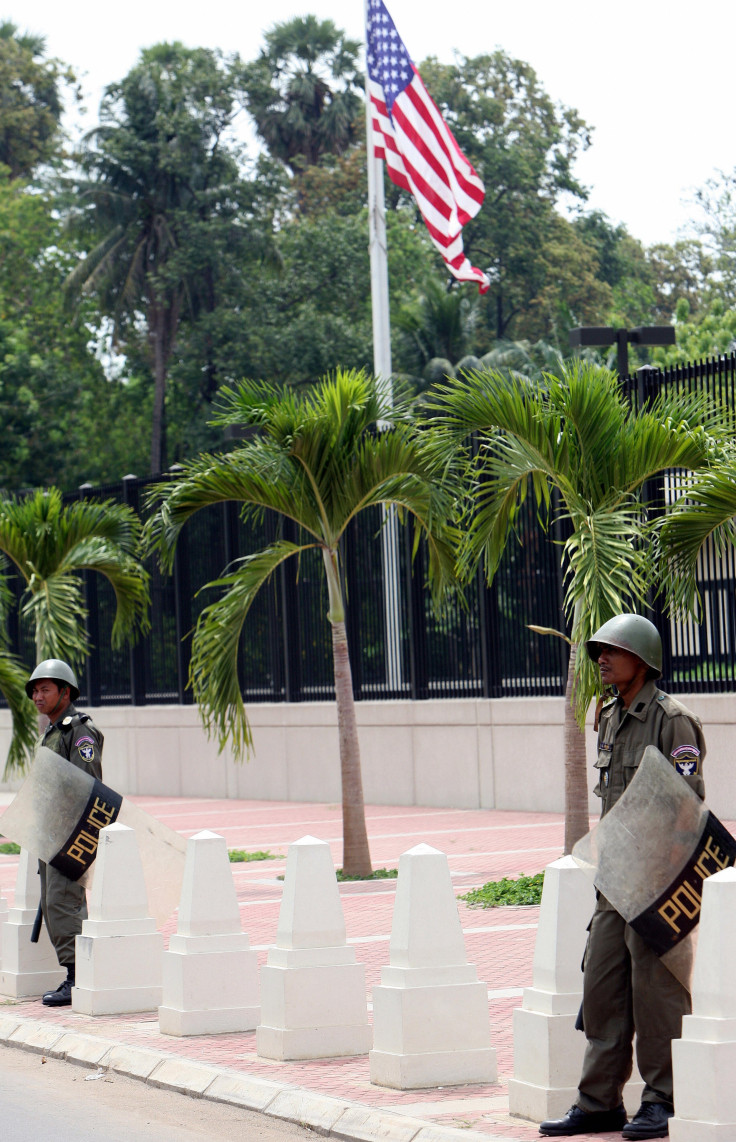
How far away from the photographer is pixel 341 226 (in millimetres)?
47312

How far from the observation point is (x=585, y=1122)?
5.58 m

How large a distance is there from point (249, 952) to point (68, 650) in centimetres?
1016

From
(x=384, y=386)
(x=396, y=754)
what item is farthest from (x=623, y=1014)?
(x=396, y=754)

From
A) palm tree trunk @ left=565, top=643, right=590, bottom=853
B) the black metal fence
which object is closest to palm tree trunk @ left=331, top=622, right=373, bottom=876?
the black metal fence

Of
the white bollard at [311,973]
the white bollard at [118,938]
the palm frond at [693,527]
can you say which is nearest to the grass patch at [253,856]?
the palm frond at [693,527]

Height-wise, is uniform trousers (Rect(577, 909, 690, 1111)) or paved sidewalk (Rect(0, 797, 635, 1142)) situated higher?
uniform trousers (Rect(577, 909, 690, 1111))

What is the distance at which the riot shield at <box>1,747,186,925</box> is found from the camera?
877 cm

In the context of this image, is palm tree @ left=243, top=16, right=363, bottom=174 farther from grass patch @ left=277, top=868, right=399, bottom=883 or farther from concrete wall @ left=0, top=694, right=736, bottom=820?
grass patch @ left=277, top=868, right=399, bottom=883

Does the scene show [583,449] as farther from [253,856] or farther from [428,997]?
[253,856]

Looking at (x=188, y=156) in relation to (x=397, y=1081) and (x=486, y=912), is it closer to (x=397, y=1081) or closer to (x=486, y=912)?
(x=486, y=912)

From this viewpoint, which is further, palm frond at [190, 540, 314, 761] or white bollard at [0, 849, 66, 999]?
palm frond at [190, 540, 314, 761]

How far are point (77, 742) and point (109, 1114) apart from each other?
266 cm

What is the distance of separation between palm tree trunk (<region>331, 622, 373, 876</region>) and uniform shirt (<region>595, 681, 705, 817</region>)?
7642mm

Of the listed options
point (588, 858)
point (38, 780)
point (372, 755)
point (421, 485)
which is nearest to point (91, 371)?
point (372, 755)
